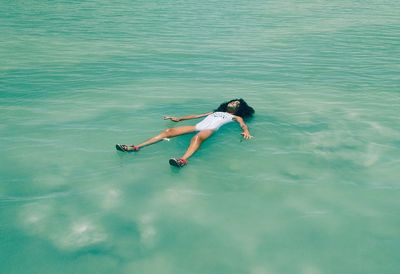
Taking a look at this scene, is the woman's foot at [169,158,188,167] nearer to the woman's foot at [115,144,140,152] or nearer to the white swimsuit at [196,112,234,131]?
the woman's foot at [115,144,140,152]

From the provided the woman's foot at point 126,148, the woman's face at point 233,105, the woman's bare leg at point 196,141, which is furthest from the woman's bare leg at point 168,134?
the woman's face at point 233,105

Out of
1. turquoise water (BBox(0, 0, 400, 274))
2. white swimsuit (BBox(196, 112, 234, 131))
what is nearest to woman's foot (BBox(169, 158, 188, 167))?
turquoise water (BBox(0, 0, 400, 274))

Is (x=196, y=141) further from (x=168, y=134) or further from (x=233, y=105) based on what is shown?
(x=233, y=105)

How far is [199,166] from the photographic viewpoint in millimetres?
6891

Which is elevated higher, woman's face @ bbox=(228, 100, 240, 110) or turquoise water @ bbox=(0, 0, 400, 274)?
woman's face @ bbox=(228, 100, 240, 110)

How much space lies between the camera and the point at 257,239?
201 inches

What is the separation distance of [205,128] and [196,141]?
68cm

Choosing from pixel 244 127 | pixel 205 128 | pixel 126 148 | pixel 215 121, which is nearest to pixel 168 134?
pixel 205 128

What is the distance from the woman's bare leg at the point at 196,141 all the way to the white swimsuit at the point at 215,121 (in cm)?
19

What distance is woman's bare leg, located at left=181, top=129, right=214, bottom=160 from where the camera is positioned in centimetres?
704

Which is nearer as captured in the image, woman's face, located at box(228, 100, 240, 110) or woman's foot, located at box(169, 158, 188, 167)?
woman's foot, located at box(169, 158, 188, 167)

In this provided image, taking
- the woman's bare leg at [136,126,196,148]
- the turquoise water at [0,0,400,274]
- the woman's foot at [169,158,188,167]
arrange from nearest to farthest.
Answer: the turquoise water at [0,0,400,274] → the woman's foot at [169,158,188,167] → the woman's bare leg at [136,126,196,148]

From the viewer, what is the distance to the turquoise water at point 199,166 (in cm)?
A: 486

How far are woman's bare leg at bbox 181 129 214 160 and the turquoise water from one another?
0.19 metres
